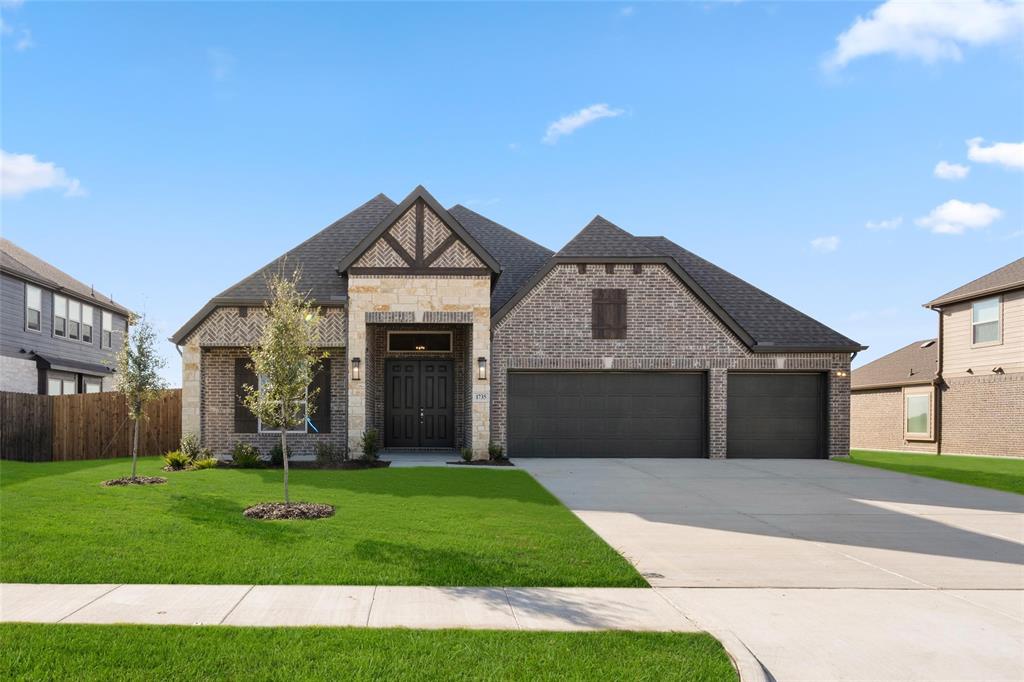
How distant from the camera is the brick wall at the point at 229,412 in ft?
58.7

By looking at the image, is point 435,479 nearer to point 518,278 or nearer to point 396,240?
point 396,240

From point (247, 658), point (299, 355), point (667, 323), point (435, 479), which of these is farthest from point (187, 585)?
point (667, 323)

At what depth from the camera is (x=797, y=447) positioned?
19125mm

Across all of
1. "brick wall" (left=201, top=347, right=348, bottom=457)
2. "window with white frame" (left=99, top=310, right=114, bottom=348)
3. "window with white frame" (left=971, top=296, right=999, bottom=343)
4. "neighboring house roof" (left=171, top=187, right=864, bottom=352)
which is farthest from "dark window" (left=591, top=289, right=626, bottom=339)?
"window with white frame" (left=99, top=310, right=114, bottom=348)

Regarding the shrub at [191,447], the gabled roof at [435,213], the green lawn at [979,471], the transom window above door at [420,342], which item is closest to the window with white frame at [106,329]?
the shrub at [191,447]

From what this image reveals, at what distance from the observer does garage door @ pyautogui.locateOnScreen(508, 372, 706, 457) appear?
60.8 feet

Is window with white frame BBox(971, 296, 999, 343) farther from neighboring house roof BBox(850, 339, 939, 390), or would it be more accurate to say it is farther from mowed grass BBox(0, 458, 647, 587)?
mowed grass BBox(0, 458, 647, 587)

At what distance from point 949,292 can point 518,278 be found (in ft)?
62.8

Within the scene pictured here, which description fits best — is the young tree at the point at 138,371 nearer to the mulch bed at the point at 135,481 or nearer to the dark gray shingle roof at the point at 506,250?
the mulch bed at the point at 135,481

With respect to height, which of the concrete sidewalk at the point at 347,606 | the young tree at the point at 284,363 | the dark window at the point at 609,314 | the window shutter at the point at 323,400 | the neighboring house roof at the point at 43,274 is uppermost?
the neighboring house roof at the point at 43,274

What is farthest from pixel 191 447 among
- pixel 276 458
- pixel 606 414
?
pixel 606 414

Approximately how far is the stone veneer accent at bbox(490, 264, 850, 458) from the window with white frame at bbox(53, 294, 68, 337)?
69.0ft

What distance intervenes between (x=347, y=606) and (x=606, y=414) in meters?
13.8

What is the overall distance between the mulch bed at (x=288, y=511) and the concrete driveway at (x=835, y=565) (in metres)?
3.82
